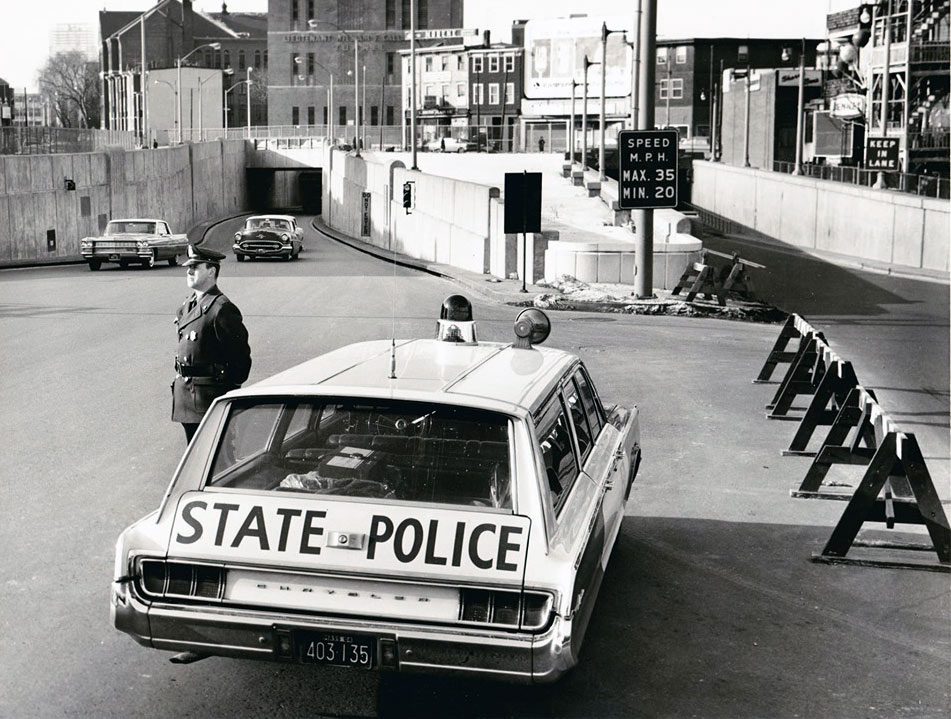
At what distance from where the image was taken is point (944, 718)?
18.5ft

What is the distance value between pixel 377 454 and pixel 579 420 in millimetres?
1467

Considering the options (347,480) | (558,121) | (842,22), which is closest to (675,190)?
(347,480)

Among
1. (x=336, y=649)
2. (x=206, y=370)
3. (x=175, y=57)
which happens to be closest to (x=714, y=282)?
(x=206, y=370)

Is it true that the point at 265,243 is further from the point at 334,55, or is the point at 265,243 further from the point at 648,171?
the point at 334,55

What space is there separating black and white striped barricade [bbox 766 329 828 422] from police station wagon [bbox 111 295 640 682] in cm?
752

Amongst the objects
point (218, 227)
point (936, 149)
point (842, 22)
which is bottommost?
point (218, 227)

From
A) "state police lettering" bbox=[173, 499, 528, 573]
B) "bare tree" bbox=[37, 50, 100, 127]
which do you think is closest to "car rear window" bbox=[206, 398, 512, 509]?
"state police lettering" bbox=[173, 499, 528, 573]

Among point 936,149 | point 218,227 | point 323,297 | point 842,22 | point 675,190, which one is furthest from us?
point 842,22

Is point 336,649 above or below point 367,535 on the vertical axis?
below

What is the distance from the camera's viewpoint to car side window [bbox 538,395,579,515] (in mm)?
5598

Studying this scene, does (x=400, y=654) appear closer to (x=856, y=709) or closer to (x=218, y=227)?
(x=856, y=709)

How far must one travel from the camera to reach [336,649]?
5.08 metres

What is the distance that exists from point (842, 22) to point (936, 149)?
1781cm

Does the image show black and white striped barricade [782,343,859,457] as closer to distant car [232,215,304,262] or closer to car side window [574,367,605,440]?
car side window [574,367,605,440]
